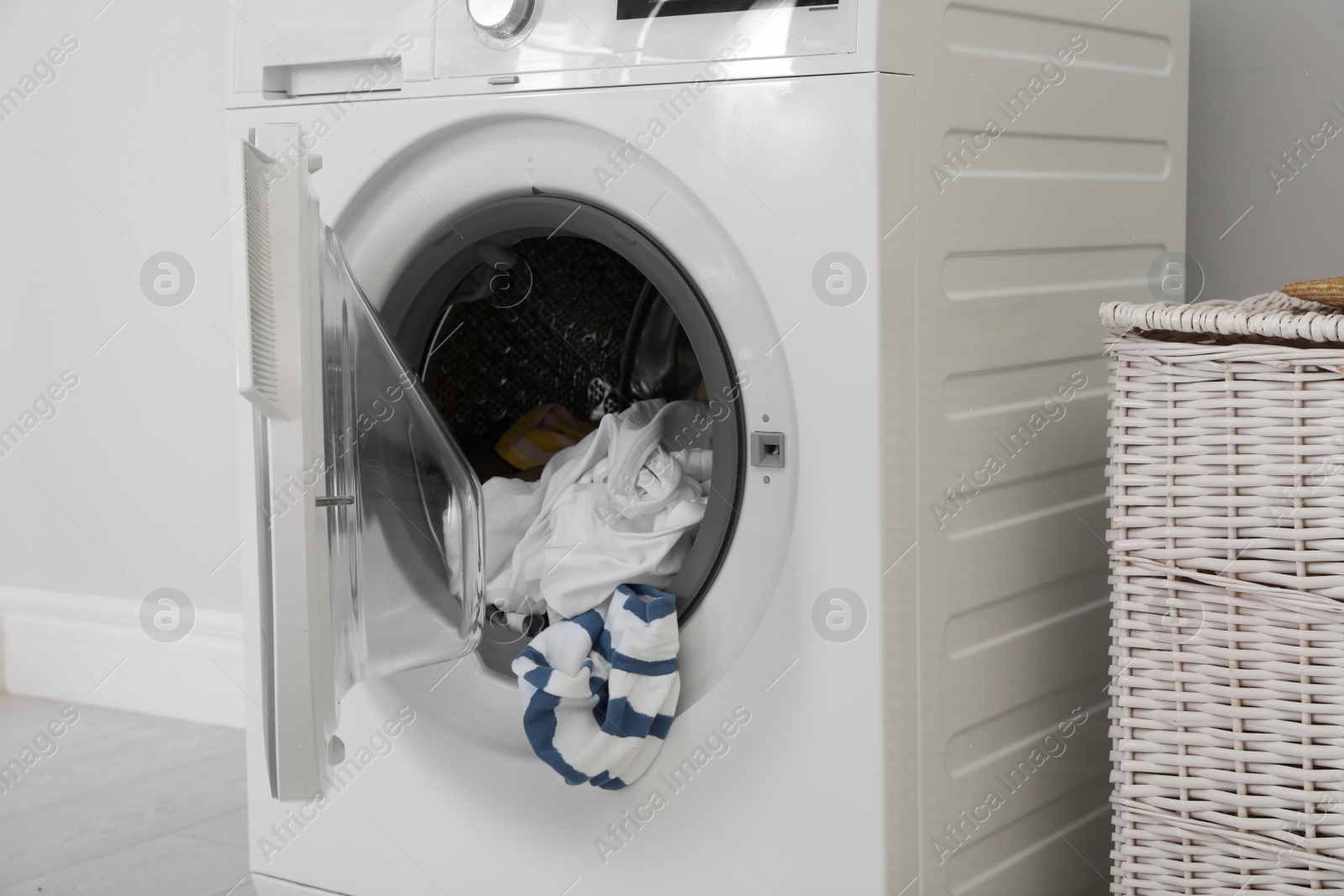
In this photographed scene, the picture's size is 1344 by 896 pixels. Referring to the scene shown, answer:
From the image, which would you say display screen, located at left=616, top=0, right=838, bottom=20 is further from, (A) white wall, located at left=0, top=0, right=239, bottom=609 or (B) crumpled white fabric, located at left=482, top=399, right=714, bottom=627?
(A) white wall, located at left=0, top=0, right=239, bottom=609

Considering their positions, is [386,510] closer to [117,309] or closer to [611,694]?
[611,694]

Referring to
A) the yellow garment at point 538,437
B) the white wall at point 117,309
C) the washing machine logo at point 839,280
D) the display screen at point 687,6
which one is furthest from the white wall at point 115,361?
the washing machine logo at point 839,280

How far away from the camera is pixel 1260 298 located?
1.20 metres

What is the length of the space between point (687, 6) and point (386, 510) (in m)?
0.51

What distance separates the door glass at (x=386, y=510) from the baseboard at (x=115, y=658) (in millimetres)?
1149

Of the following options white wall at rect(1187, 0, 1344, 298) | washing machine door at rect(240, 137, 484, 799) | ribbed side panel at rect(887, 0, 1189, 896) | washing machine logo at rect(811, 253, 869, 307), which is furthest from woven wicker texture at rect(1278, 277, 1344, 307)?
washing machine door at rect(240, 137, 484, 799)

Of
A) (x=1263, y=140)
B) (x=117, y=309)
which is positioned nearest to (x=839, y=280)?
(x=1263, y=140)

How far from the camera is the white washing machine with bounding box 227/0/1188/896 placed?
3.26ft

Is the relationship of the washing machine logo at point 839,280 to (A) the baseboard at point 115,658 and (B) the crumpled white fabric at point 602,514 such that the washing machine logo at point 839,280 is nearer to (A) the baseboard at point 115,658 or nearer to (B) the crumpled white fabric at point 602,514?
(B) the crumpled white fabric at point 602,514

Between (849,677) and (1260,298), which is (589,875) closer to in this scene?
(849,677)

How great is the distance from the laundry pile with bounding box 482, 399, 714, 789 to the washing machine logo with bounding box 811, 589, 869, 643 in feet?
0.45

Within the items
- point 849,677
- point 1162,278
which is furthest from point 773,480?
point 1162,278

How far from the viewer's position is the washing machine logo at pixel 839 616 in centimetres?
102

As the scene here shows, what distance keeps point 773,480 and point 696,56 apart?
1.22ft
